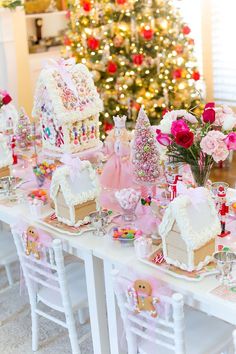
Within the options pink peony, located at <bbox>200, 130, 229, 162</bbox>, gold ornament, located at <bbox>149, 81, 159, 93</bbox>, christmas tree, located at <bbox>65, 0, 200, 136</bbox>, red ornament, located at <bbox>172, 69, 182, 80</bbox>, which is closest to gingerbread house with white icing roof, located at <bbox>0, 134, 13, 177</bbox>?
pink peony, located at <bbox>200, 130, 229, 162</bbox>

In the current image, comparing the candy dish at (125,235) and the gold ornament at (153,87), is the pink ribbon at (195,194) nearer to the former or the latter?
the candy dish at (125,235)

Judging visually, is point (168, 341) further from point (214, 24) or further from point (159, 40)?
point (214, 24)

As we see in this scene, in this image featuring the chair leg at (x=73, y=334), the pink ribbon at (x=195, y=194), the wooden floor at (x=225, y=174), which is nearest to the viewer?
the pink ribbon at (x=195, y=194)

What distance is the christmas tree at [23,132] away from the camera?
138 inches

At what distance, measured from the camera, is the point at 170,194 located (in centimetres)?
244

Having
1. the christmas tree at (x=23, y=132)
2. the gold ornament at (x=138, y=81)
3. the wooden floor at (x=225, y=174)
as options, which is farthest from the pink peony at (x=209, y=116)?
the gold ornament at (x=138, y=81)

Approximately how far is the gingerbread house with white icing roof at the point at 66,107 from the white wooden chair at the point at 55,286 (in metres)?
0.71

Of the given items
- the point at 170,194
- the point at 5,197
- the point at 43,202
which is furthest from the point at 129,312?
the point at 5,197

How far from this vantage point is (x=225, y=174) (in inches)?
202

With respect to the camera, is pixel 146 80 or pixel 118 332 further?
pixel 146 80

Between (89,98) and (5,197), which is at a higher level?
(89,98)

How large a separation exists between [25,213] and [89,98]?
0.78 m

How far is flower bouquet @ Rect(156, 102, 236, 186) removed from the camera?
2.21m

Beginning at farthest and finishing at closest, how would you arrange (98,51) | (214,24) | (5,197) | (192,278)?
(214,24), (98,51), (5,197), (192,278)
